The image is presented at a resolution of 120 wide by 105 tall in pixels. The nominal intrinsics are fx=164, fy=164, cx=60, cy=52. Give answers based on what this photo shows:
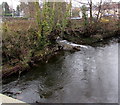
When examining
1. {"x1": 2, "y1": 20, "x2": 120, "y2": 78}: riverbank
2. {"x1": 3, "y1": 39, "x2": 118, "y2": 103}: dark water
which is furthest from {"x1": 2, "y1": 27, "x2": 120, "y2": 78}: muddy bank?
{"x1": 3, "y1": 39, "x2": 118, "y2": 103}: dark water

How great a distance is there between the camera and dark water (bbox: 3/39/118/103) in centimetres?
427

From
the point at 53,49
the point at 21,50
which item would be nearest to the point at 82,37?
the point at 53,49

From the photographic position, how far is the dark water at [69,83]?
4.27 metres

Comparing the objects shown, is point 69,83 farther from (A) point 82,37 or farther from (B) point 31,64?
(A) point 82,37

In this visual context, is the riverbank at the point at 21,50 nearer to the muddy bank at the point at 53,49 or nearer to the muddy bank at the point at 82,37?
the muddy bank at the point at 53,49

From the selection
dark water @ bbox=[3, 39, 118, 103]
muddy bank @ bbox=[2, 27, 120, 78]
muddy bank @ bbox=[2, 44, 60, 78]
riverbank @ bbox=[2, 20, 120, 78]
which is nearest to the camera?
dark water @ bbox=[3, 39, 118, 103]

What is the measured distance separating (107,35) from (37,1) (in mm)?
6963

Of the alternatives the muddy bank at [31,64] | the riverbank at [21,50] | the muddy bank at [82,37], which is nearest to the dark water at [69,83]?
the muddy bank at [31,64]

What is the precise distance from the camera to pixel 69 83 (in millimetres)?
5105

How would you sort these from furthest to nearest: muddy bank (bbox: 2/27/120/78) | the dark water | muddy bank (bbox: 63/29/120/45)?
muddy bank (bbox: 63/29/120/45), muddy bank (bbox: 2/27/120/78), the dark water

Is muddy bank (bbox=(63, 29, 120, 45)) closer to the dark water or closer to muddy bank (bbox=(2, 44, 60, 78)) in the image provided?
muddy bank (bbox=(2, 44, 60, 78))

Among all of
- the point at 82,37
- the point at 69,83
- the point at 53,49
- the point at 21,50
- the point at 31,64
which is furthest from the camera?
the point at 82,37

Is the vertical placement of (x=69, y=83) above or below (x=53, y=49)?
below

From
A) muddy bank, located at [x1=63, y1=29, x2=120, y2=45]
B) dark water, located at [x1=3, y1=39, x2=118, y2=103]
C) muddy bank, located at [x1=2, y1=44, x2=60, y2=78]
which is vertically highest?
muddy bank, located at [x1=63, y1=29, x2=120, y2=45]
